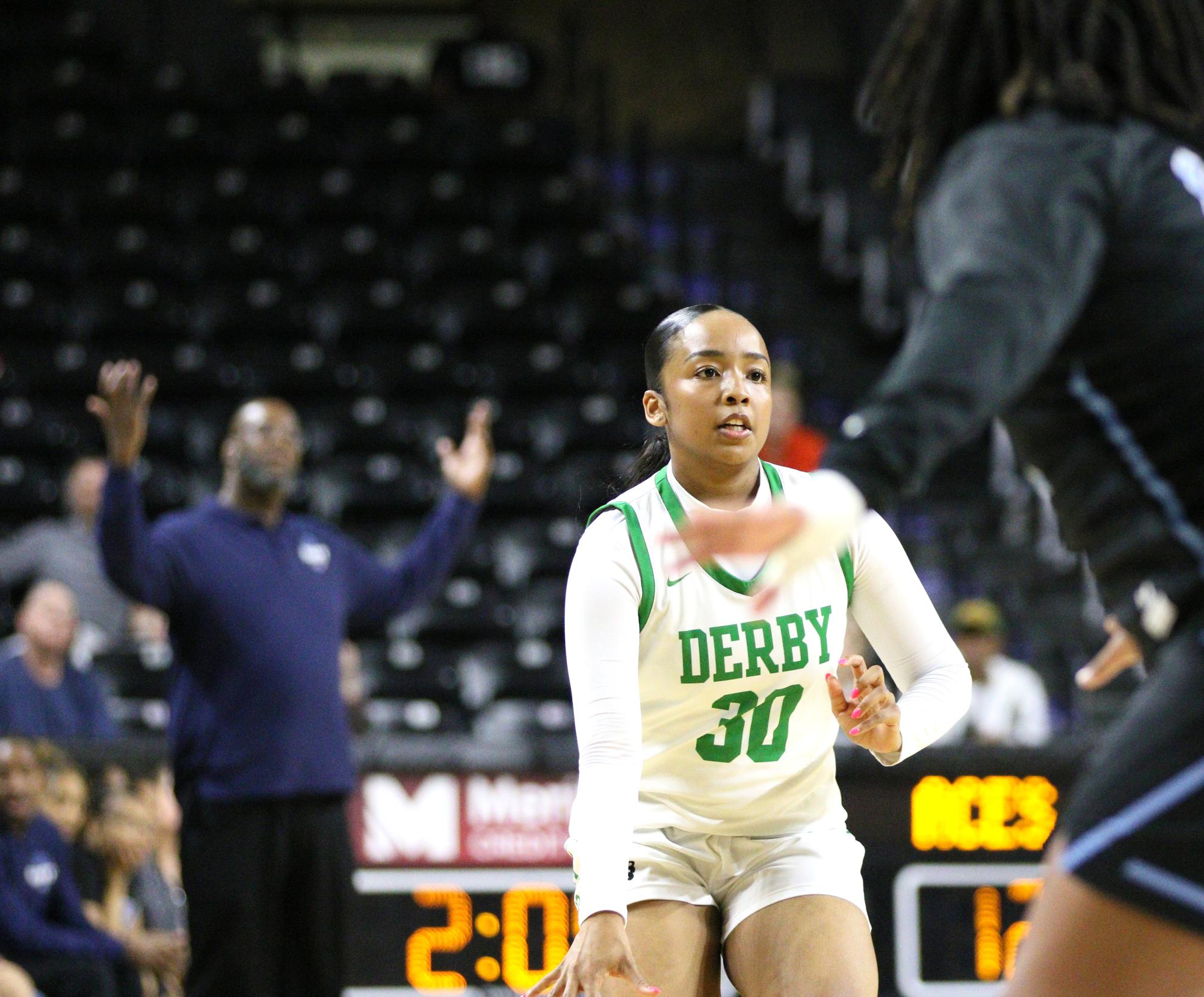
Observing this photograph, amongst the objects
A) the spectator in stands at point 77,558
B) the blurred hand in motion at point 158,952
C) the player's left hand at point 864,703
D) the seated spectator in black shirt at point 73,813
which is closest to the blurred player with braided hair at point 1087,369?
the player's left hand at point 864,703

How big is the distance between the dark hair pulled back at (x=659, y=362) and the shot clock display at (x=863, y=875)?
106 inches

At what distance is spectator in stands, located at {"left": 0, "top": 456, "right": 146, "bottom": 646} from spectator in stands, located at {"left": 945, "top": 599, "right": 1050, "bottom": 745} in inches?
170

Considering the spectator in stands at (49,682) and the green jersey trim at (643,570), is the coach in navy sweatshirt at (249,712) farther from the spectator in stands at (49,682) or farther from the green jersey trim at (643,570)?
the green jersey trim at (643,570)

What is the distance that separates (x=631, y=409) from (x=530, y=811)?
507 centimetres

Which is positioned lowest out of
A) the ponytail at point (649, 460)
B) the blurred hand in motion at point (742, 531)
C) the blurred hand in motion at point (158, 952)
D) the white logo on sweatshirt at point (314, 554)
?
the blurred hand in motion at point (158, 952)

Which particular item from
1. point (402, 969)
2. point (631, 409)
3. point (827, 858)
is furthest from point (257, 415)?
point (631, 409)

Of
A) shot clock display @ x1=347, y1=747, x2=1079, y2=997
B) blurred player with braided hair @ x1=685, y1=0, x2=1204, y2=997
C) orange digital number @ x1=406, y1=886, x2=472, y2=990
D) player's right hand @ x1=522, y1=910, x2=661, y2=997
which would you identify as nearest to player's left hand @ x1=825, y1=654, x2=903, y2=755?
player's right hand @ x1=522, y1=910, x2=661, y2=997

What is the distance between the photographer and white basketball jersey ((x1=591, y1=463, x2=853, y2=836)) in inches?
127

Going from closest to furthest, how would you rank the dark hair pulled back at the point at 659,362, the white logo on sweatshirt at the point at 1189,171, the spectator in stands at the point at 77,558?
1. the white logo on sweatshirt at the point at 1189,171
2. the dark hair pulled back at the point at 659,362
3. the spectator in stands at the point at 77,558

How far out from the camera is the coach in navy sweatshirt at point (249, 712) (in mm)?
5207

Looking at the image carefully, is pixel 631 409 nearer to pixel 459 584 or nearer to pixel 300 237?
pixel 459 584

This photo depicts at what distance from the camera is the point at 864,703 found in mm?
2785

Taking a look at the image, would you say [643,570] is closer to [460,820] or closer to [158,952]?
[460,820]

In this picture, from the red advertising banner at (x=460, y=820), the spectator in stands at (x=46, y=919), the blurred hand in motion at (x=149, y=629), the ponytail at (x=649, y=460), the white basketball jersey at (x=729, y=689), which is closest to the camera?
the white basketball jersey at (x=729, y=689)
